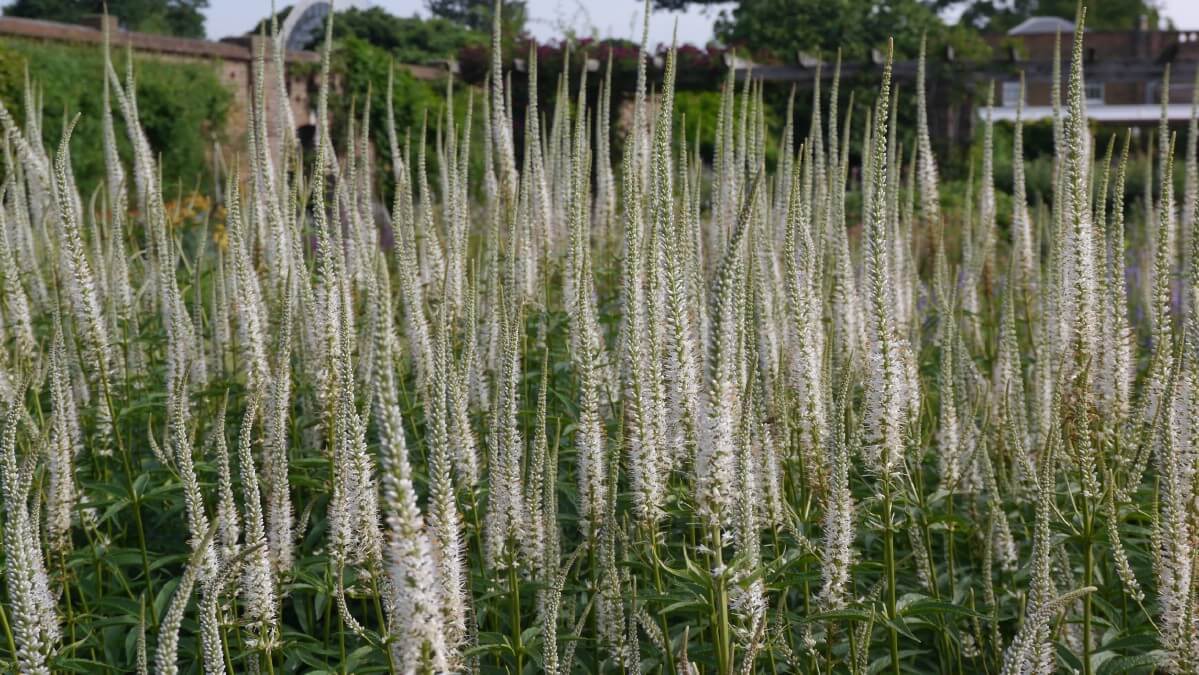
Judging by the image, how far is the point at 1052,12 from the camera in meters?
76.2

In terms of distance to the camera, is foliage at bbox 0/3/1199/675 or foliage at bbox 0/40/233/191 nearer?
foliage at bbox 0/3/1199/675

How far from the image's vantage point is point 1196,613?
243 centimetres

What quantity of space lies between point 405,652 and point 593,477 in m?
1.18

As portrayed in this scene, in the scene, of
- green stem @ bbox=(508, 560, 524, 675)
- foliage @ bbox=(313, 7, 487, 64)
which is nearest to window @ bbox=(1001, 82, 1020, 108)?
foliage @ bbox=(313, 7, 487, 64)

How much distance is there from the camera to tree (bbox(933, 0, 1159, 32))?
72.4 metres

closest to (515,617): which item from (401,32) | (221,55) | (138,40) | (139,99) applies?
(139,99)

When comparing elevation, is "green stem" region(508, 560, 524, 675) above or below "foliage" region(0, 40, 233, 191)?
below

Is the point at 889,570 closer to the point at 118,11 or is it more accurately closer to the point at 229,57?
the point at 229,57

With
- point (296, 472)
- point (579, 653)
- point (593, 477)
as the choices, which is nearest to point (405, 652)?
point (593, 477)

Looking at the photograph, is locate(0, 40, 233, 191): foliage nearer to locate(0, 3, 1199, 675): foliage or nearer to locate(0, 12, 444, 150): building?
locate(0, 12, 444, 150): building

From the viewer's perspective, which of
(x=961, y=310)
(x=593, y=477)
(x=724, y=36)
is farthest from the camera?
(x=724, y=36)

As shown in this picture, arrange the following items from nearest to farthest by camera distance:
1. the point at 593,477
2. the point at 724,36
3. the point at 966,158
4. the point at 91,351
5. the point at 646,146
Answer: the point at 593,477
the point at 91,351
the point at 646,146
the point at 966,158
the point at 724,36

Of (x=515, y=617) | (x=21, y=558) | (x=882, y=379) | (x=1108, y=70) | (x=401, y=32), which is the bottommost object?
(x=515, y=617)

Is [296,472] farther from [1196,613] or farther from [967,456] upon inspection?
[1196,613]
